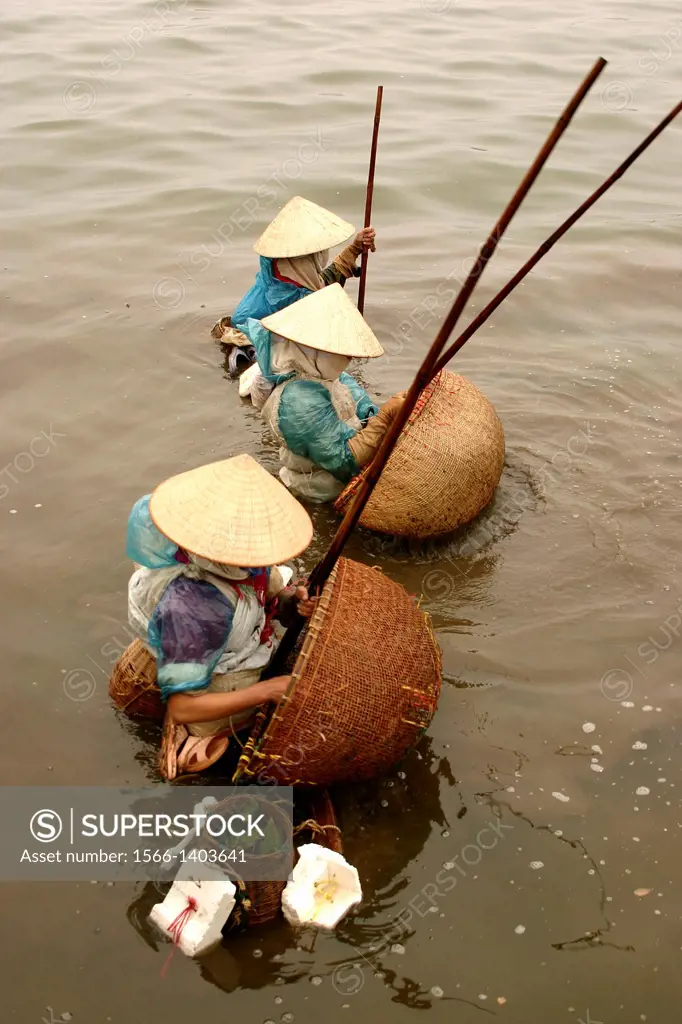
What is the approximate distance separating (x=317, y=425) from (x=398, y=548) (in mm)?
727

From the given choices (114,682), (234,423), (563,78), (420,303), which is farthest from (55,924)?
(563,78)

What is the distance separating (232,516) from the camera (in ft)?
9.90

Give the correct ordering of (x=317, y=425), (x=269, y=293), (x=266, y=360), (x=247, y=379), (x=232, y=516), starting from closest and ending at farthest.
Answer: (x=232, y=516)
(x=317, y=425)
(x=266, y=360)
(x=269, y=293)
(x=247, y=379)

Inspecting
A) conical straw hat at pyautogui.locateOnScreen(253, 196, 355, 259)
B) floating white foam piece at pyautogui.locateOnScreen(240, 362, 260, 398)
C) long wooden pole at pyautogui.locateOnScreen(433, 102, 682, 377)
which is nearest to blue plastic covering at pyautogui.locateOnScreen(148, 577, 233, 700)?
long wooden pole at pyautogui.locateOnScreen(433, 102, 682, 377)

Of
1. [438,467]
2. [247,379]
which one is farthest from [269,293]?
[438,467]

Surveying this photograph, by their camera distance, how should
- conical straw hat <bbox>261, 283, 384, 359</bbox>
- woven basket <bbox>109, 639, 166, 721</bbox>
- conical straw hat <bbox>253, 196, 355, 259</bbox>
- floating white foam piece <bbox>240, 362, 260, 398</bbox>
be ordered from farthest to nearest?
floating white foam piece <bbox>240, 362, 260, 398</bbox>
conical straw hat <bbox>253, 196, 355, 259</bbox>
conical straw hat <bbox>261, 283, 384, 359</bbox>
woven basket <bbox>109, 639, 166, 721</bbox>

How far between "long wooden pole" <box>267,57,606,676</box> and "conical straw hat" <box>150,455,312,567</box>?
26 cm

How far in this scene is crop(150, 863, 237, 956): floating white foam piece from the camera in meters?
2.95

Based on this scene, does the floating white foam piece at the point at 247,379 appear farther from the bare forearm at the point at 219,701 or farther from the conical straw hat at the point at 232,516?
the bare forearm at the point at 219,701

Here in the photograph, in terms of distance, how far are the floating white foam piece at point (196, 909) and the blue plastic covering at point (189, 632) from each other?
0.57 metres

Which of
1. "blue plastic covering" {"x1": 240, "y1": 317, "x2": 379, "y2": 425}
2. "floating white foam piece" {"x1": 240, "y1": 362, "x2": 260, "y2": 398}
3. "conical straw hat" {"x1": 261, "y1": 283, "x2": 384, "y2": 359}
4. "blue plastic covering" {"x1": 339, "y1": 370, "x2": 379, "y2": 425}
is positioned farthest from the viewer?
"floating white foam piece" {"x1": 240, "y1": 362, "x2": 260, "y2": 398}

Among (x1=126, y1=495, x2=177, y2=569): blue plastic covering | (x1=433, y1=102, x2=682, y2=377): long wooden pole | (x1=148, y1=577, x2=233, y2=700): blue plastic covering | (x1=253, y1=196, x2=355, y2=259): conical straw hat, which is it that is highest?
(x1=433, y1=102, x2=682, y2=377): long wooden pole

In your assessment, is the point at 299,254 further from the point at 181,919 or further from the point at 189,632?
the point at 181,919

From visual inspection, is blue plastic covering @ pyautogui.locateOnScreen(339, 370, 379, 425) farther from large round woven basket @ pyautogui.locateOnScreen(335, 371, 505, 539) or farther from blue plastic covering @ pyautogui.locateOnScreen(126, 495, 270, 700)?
blue plastic covering @ pyautogui.locateOnScreen(126, 495, 270, 700)
